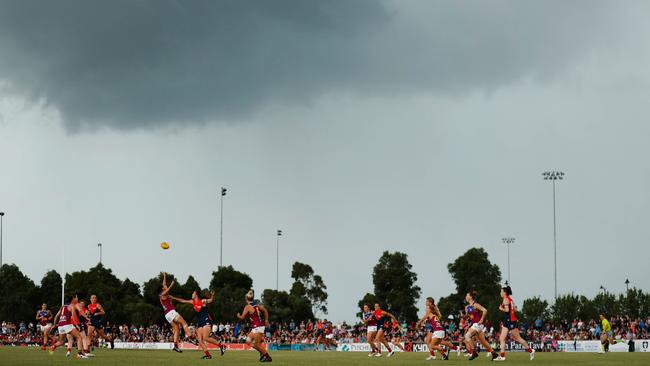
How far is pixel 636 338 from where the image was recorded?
67438 millimetres

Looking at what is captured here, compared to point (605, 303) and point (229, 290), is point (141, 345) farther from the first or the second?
point (605, 303)

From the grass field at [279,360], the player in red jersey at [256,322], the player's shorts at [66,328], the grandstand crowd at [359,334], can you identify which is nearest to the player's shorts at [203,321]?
the grass field at [279,360]

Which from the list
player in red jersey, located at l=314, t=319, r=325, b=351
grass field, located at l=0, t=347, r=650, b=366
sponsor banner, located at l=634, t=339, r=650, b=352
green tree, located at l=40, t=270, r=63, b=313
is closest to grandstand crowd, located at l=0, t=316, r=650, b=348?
player in red jersey, located at l=314, t=319, r=325, b=351

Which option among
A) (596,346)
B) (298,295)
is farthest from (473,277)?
(596,346)

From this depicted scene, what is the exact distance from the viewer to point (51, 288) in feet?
453

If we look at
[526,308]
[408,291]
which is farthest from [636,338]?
[408,291]

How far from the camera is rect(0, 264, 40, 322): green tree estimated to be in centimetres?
13200

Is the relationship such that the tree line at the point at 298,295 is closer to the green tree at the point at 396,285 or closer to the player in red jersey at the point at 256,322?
the green tree at the point at 396,285

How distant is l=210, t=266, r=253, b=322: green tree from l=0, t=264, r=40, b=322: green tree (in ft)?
89.2

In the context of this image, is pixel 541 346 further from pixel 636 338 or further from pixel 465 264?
pixel 465 264

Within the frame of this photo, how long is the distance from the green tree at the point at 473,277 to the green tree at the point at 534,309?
5186 millimetres

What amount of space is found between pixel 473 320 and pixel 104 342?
51.6 metres

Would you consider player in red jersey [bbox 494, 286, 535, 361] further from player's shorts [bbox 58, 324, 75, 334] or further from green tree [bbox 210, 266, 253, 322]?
green tree [bbox 210, 266, 253, 322]

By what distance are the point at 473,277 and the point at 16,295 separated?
71.9 meters
